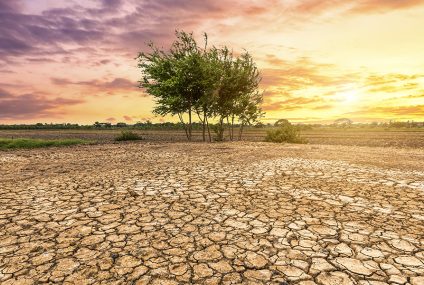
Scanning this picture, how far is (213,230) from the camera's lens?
453 cm

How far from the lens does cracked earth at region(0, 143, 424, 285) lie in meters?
3.36

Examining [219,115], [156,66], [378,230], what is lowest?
[378,230]

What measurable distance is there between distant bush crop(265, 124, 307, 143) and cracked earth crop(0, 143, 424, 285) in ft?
57.2

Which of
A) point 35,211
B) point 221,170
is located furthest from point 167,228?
point 221,170

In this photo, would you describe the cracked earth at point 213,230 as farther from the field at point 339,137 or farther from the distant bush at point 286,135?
the field at point 339,137

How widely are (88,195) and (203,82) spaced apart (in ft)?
56.6

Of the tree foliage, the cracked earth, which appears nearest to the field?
the tree foliage

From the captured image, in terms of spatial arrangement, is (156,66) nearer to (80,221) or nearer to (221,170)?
(221,170)

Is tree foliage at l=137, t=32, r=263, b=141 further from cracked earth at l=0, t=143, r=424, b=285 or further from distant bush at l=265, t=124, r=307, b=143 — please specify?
cracked earth at l=0, t=143, r=424, b=285

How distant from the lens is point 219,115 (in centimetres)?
2583

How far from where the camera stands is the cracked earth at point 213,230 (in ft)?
11.0

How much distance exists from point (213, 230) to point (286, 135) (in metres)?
22.6

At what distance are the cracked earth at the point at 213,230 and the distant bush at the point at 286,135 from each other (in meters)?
17.4

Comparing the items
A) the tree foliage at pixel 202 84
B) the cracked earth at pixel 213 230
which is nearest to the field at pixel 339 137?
the tree foliage at pixel 202 84
